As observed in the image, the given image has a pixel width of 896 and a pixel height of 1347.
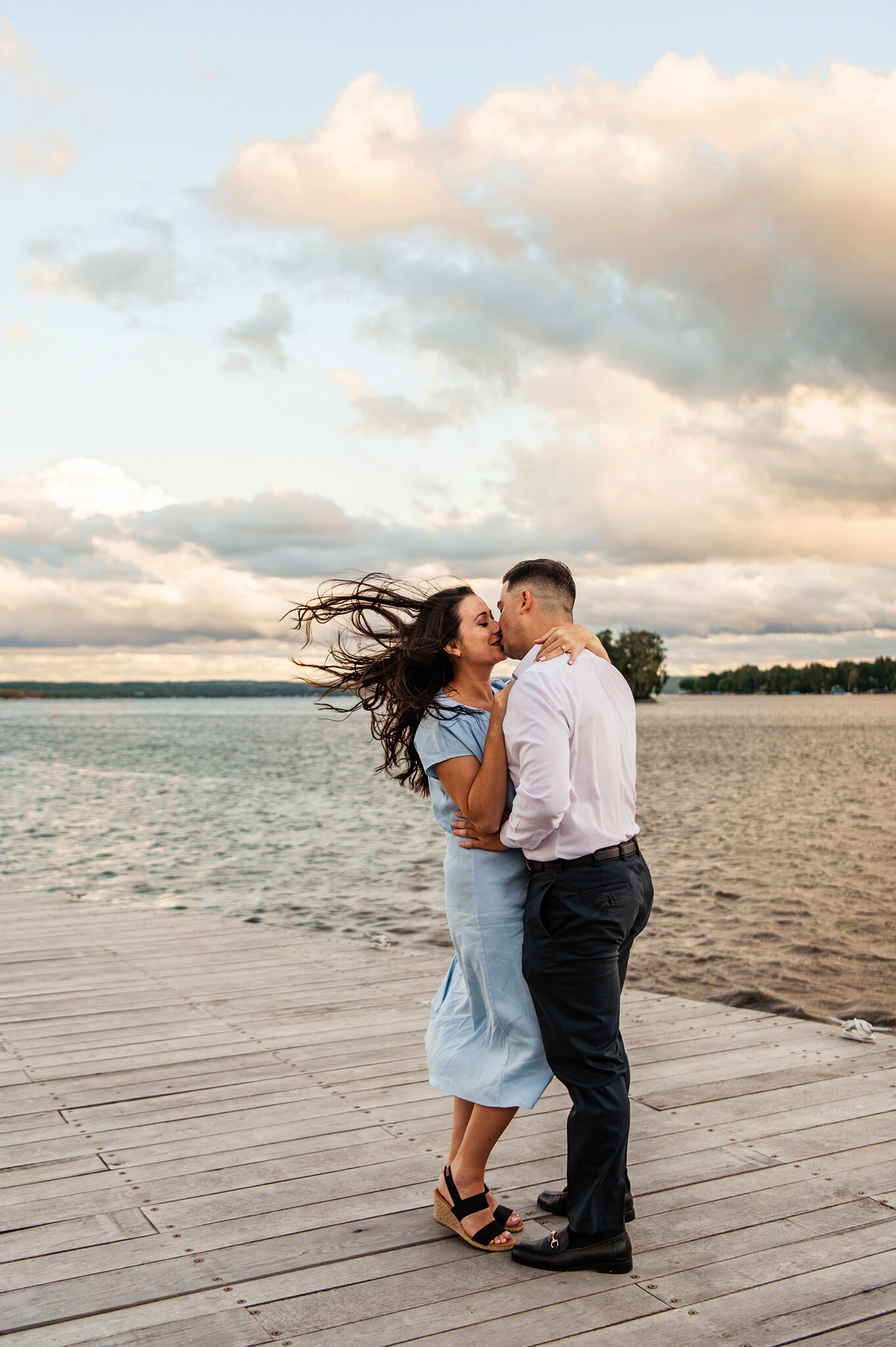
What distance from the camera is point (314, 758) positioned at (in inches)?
1839

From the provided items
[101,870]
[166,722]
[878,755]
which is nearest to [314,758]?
[878,755]

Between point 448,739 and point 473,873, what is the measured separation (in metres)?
0.38

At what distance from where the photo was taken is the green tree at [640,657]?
12231 cm

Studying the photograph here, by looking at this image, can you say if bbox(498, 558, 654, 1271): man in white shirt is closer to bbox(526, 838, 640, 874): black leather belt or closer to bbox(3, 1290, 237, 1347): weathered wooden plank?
bbox(526, 838, 640, 874): black leather belt

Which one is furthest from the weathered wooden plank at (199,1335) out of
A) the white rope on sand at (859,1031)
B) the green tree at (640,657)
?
the green tree at (640,657)

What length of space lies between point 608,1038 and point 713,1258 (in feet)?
2.28

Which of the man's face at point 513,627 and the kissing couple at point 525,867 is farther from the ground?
the man's face at point 513,627

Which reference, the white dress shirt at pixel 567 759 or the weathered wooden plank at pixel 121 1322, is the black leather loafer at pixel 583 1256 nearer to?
the weathered wooden plank at pixel 121 1322

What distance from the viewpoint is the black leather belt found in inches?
102

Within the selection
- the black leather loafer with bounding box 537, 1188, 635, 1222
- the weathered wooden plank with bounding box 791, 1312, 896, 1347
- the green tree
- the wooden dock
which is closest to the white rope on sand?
the wooden dock

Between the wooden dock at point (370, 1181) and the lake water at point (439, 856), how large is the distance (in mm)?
2401

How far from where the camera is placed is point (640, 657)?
12562 centimetres

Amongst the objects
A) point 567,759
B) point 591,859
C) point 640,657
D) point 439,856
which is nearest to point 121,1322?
point 591,859

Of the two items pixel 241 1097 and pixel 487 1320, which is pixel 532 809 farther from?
pixel 241 1097
